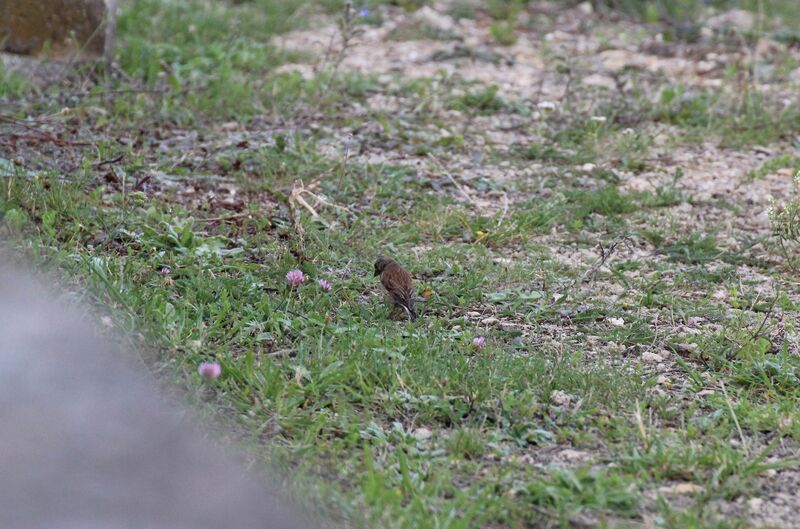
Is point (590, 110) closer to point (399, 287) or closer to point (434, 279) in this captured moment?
point (434, 279)

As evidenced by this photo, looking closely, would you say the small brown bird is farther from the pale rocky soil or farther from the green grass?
the pale rocky soil

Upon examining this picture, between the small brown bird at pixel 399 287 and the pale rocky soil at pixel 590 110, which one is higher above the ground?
the small brown bird at pixel 399 287

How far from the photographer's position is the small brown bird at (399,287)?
3.86m

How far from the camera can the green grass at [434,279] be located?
9.82ft

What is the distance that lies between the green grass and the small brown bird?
0.07 m

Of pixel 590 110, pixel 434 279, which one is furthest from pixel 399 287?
pixel 590 110

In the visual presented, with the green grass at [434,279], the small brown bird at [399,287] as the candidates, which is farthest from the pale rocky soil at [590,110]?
the small brown bird at [399,287]

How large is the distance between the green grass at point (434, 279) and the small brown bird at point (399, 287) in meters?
0.07

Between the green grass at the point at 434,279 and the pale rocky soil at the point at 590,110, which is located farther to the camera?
the pale rocky soil at the point at 590,110

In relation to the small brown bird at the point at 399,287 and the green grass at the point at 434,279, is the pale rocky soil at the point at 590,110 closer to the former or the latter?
the green grass at the point at 434,279

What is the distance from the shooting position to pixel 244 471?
2.79 meters

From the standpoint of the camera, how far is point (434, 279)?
4.37 m

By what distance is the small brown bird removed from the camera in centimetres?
386

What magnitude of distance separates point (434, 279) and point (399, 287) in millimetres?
516
